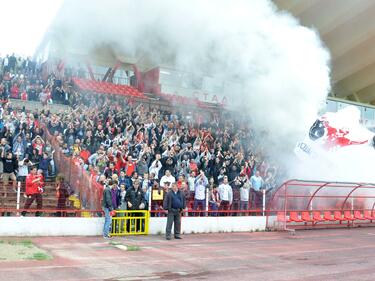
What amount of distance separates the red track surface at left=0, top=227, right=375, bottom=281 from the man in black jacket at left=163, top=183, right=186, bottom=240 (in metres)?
0.46

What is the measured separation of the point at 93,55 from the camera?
78.9 ft

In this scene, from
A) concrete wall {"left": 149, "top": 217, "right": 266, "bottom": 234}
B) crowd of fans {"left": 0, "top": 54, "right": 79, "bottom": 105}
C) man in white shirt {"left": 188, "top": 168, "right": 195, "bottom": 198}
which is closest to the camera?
concrete wall {"left": 149, "top": 217, "right": 266, "bottom": 234}

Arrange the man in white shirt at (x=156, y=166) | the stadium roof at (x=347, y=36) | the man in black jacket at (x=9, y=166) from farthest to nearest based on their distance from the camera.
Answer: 1. the stadium roof at (x=347, y=36)
2. the man in white shirt at (x=156, y=166)
3. the man in black jacket at (x=9, y=166)

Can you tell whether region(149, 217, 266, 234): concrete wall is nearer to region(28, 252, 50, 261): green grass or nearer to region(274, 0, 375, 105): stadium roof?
region(28, 252, 50, 261): green grass

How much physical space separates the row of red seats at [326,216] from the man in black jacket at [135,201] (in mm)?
4779

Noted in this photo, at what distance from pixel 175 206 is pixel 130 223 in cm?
Result: 138

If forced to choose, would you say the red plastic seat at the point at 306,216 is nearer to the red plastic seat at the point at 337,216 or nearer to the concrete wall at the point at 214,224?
the red plastic seat at the point at 337,216

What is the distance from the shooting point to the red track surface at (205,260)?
25.9 feet

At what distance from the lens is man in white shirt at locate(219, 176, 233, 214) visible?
15.0 m

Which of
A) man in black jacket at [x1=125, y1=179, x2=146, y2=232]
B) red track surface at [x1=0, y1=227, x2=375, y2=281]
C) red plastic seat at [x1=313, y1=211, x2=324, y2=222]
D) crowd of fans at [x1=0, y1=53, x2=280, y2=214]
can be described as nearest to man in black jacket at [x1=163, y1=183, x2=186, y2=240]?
red track surface at [x1=0, y1=227, x2=375, y2=281]

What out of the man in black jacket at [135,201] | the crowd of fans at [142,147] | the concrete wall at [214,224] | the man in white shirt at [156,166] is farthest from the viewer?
the man in white shirt at [156,166]

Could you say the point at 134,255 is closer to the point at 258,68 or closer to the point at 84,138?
the point at 84,138

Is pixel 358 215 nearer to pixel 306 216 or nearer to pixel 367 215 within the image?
pixel 367 215

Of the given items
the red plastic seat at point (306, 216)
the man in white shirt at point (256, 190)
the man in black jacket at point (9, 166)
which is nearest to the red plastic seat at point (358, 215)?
the red plastic seat at point (306, 216)
